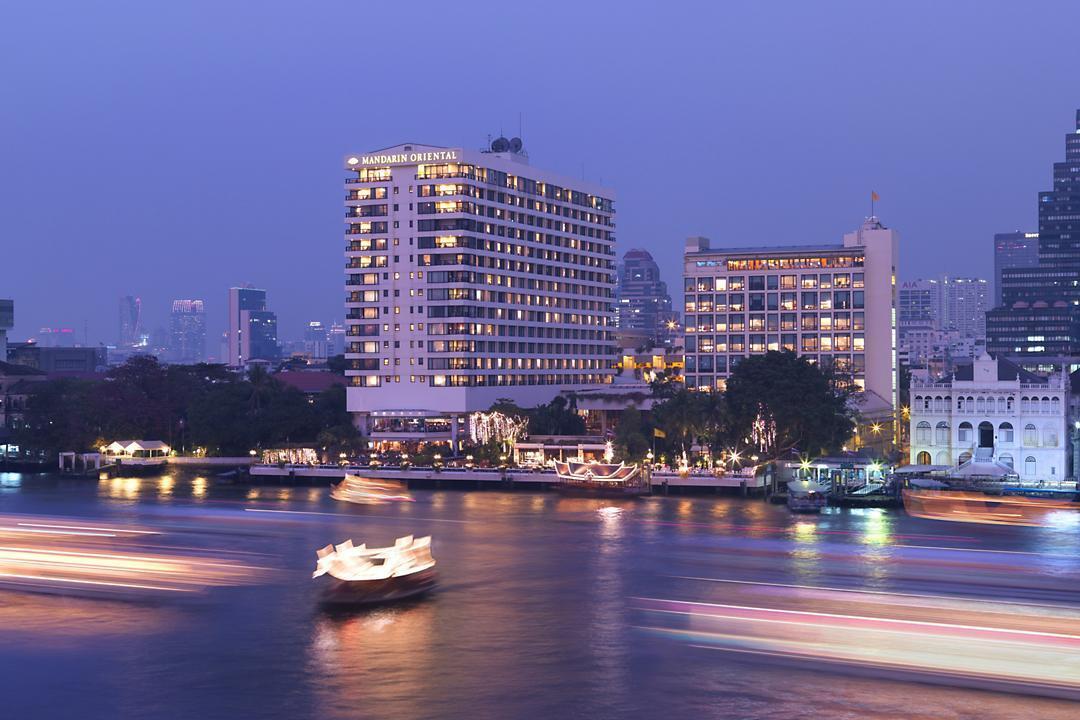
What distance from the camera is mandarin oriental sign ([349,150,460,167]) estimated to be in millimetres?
142625

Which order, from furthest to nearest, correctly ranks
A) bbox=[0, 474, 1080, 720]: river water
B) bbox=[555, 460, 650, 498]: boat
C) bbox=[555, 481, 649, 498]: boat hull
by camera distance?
bbox=[555, 460, 650, 498]: boat
bbox=[555, 481, 649, 498]: boat hull
bbox=[0, 474, 1080, 720]: river water

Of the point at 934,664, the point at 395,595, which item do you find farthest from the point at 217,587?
the point at 934,664

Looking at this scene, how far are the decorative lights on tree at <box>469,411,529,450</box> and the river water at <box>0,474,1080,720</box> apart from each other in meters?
40.8

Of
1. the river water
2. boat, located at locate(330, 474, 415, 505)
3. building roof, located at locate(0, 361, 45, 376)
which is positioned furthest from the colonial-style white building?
building roof, located at locate(0, 361, 45, 376)

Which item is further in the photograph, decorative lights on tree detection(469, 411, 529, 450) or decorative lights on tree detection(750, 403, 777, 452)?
decorative lights on tree detection(469, 411, 529, 450)

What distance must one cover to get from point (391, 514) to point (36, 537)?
26.5 meters

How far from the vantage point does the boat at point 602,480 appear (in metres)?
109

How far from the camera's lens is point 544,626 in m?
52.0

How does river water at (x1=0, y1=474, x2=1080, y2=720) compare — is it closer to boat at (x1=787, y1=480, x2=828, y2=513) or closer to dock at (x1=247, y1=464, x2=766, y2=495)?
boat at (x1=787, y1=480, x2=828, y2=513)

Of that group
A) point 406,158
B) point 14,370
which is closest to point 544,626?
point 406,158

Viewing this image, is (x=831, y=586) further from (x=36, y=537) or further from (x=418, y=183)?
(x=418, y=183)

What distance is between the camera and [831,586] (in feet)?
196

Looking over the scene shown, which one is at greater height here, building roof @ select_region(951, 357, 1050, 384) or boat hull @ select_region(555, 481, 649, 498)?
building roof @ select_region(951, 357, 1050, 384)

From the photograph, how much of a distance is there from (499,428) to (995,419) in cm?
5255
